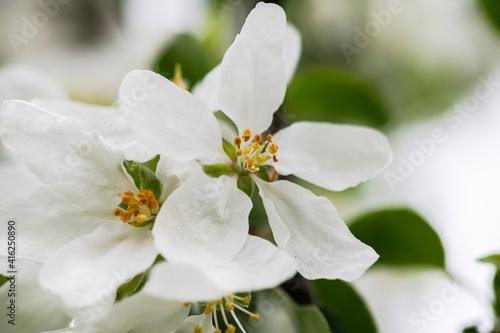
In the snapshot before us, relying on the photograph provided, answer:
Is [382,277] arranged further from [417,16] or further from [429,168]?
[417,16]

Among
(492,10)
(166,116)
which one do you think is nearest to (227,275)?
(166,116)

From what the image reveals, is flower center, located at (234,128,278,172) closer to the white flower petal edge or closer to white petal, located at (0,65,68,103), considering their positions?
the white flower petal edge

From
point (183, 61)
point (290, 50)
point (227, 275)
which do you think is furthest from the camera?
point (183, 61)

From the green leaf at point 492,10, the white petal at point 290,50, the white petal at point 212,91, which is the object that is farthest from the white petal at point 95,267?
the green leaf at point 492,10

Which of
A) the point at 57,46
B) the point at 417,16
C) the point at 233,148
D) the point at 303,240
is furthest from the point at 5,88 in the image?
the point at 57,46

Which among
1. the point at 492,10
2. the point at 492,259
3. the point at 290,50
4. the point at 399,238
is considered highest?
the point at 492,10

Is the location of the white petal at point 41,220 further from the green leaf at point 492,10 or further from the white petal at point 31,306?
the green leaf at point 492,10

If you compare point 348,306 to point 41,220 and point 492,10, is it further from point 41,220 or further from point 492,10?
point 492,10
